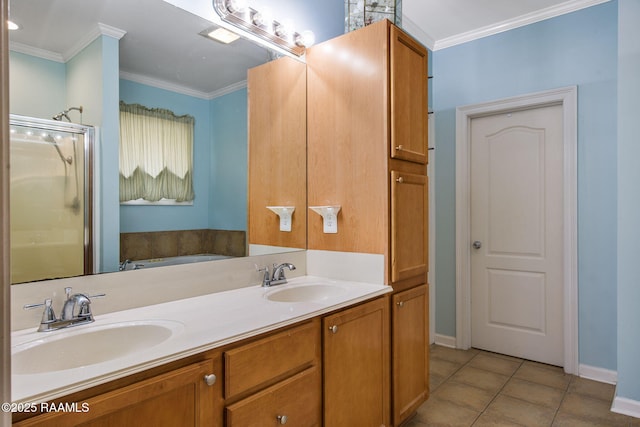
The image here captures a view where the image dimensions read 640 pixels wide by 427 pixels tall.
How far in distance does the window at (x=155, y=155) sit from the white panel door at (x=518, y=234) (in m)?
2.51

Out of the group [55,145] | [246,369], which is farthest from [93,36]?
[246,369]

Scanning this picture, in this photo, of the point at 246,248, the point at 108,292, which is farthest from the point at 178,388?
the point at 246,248

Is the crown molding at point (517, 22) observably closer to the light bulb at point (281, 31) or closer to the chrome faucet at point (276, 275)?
the light bulb at point (281, 31)

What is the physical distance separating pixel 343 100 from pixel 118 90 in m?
1.09

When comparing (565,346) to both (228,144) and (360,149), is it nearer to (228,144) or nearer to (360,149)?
(360,149)

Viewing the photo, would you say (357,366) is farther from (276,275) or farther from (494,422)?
(494,422)

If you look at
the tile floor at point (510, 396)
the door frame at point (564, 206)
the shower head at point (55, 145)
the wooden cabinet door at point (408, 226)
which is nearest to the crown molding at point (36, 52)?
the shower head at point (55, 145)

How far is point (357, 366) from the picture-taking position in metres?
1.72

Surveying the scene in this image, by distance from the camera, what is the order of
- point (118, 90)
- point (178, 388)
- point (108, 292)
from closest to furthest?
point (178, 388) → point (108, 292) → point (118, 90)

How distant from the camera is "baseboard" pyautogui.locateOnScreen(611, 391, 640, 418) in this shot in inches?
88.2

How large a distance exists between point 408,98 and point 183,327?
1.57 metres

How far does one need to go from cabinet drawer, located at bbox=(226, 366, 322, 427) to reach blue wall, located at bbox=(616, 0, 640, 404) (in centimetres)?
193

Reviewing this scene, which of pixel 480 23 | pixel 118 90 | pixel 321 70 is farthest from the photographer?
pixel 480 23

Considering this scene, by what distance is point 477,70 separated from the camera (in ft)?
10.7
